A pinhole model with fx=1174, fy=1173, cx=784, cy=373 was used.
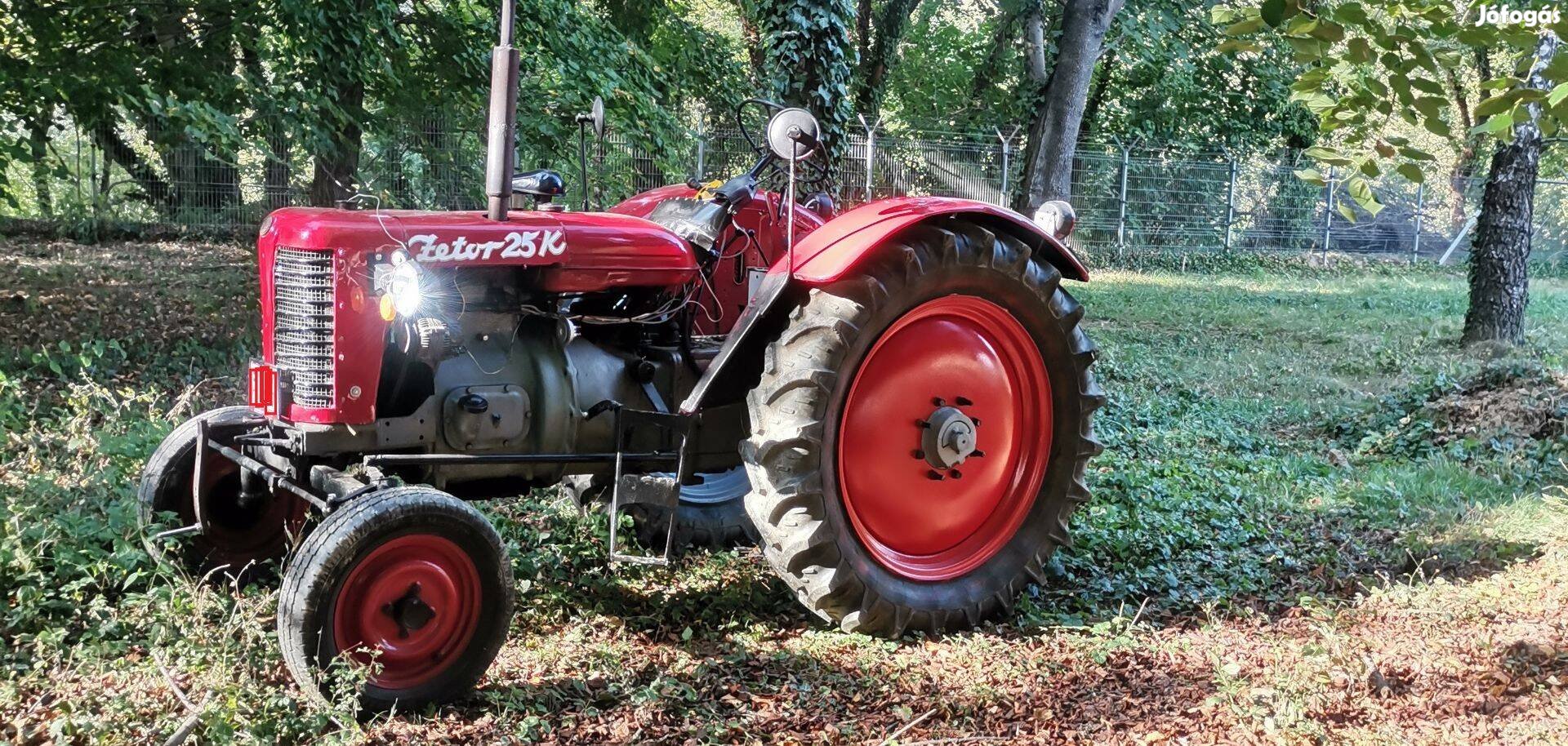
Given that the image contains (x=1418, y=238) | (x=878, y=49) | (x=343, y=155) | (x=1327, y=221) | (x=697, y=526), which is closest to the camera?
(x=697, y=526)

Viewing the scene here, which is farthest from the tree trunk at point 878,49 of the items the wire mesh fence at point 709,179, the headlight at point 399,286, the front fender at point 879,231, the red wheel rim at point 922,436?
the headlight at point 399,286

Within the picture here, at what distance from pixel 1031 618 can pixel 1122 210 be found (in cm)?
1570

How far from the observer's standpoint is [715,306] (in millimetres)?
4496

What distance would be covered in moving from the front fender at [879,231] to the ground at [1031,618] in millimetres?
1214

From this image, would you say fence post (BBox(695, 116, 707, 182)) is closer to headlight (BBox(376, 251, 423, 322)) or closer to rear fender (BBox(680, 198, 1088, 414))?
rear fender (BBox(680, 198, 1088, 414))

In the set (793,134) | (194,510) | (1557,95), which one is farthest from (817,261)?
(194,510)

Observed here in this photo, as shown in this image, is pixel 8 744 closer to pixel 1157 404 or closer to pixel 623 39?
pixel 1157 404

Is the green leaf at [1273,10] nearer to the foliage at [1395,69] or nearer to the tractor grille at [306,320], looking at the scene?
the foliage at [1395,69]

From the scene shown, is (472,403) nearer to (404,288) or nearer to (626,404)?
(404,288)

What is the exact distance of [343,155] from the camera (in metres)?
8.28

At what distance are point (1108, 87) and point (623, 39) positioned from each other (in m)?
14.7

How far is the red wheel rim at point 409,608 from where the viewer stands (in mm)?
3111

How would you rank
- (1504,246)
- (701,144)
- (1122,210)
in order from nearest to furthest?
(1504,246) < (701,144) < (1122,210)

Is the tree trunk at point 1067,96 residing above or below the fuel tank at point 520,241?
above
